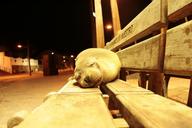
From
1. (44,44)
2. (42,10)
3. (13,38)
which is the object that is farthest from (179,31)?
(44,44)

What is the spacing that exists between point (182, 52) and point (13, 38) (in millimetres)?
30289

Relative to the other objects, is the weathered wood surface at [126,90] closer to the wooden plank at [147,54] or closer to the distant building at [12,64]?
the wooden plank at [147,54]

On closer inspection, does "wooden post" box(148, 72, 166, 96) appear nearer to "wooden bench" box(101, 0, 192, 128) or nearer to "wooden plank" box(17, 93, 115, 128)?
"wooden bench" box(101, 0, 192, 128)

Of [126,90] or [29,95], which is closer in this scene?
[126,90]

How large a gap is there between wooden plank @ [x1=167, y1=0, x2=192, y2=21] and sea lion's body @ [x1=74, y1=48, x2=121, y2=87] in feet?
3.42

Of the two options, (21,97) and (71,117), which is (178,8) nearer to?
(71,117)

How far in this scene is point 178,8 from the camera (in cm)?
142

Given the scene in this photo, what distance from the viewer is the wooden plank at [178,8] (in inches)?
52.6

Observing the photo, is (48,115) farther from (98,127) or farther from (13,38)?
(13,38)

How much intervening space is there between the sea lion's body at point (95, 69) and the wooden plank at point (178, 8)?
1042 millimetres

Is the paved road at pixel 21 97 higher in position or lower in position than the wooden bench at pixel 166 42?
lower

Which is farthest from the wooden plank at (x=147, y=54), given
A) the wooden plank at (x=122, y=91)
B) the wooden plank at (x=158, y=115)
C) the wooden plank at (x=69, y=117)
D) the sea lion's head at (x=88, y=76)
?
the wooden plank at (x=69, y=117)

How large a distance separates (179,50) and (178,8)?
0.87ft

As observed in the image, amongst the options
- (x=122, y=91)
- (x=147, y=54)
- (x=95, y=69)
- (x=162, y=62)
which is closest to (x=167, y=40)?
(x=162, y=62)
